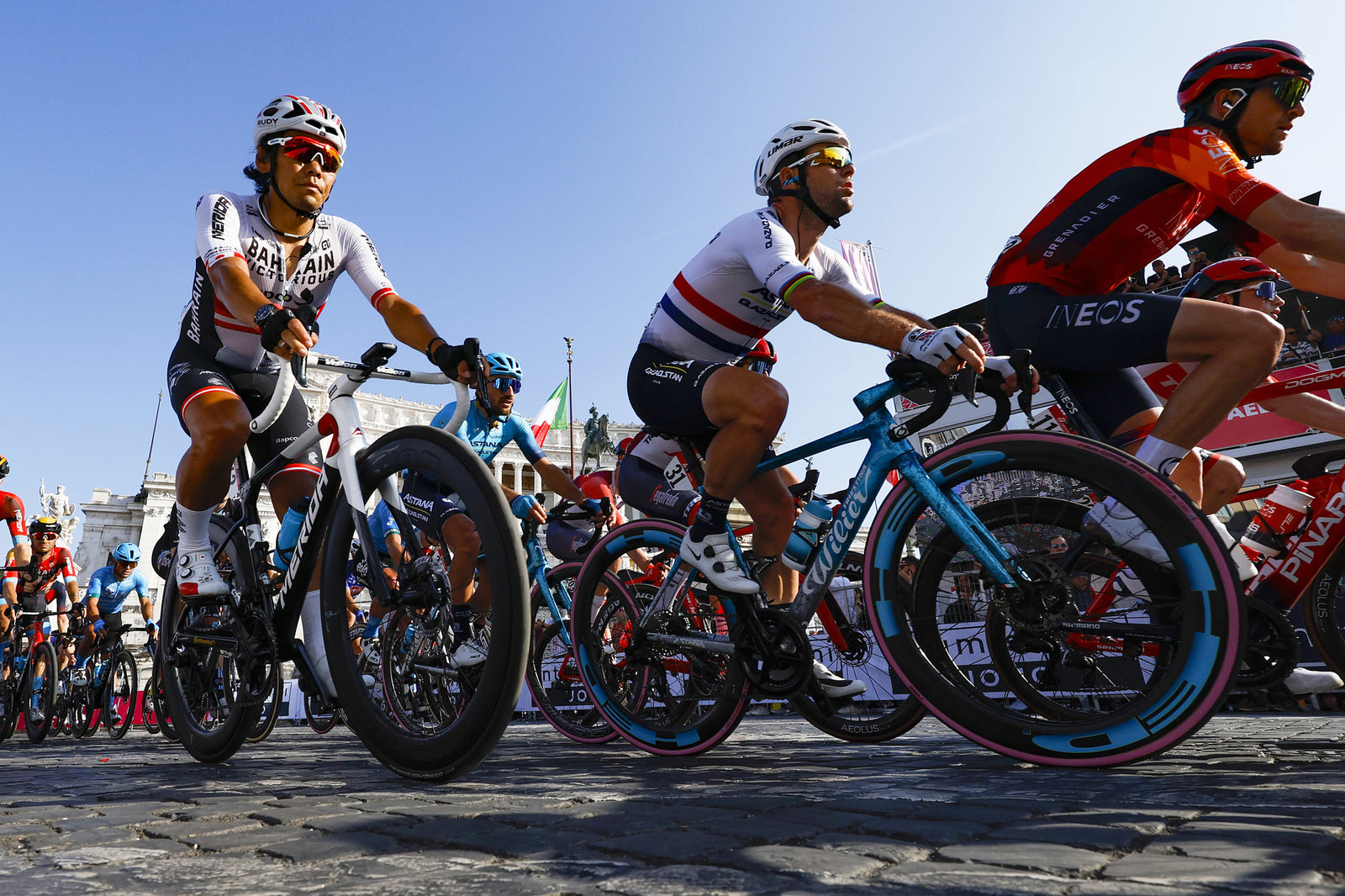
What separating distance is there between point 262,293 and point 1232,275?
435 cm

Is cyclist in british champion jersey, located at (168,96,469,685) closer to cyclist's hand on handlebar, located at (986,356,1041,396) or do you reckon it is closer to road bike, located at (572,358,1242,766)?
road bike, located at (572,358,1242,766)

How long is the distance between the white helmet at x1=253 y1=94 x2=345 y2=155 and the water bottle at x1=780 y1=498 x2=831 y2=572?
2852 millimetres

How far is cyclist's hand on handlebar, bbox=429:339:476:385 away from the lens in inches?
130

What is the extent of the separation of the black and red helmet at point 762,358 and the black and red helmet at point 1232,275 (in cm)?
210

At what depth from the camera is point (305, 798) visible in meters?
2.40

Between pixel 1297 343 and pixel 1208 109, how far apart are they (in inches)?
1257

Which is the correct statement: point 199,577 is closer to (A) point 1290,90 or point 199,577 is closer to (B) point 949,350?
(B) point 949,350

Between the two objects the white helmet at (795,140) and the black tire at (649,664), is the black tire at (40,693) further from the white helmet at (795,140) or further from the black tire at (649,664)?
the white helmet at (795,140)

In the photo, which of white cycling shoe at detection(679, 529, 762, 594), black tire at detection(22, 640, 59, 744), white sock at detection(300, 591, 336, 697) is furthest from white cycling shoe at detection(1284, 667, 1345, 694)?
black tire at detection(22, 640, 59, 744)

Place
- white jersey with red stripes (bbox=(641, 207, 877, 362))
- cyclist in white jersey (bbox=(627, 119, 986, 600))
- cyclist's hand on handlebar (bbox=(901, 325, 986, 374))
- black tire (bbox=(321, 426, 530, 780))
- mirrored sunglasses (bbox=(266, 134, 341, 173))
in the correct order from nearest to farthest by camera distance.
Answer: black tire (bbox=(321, 426, 530, 780)) → cyclist's hand on handlebar (bbox=(901, 325, 986, 374)) → cyclist in white jersey (bbox=(627, 119, 986, 600)) → white jersey with red stripes (bbox=(641, 207, 877, 362)) → mirrored sunglasses (bbox=(266, 134, 341, 173))

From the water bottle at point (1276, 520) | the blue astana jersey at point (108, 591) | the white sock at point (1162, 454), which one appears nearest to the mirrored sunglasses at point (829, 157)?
the white sock at point (1162, 454)

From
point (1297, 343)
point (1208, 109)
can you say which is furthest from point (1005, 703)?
point (1297, 343)

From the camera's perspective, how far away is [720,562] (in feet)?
11.1

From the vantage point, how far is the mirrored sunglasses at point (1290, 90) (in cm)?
330
